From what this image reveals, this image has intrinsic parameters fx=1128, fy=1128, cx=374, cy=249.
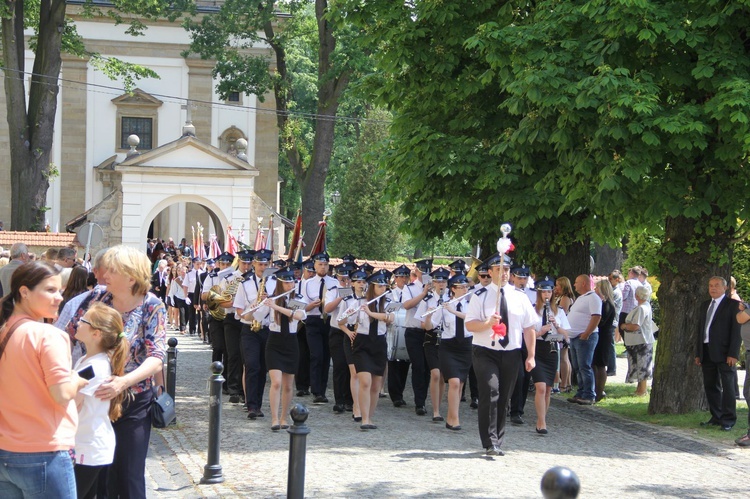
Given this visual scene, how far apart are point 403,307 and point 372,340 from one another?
1.52m

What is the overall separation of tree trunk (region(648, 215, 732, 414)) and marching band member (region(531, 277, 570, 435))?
1521mm

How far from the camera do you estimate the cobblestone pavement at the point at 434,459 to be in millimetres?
10117

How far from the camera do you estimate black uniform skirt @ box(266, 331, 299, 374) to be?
43.7 ft

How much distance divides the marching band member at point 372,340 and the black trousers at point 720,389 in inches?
163

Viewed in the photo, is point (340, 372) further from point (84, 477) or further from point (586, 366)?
point (84, 477)

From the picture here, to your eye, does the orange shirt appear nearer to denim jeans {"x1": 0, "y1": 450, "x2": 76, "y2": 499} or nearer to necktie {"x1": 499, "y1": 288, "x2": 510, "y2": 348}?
denim jeans {"x1": 0, "y1": 450, "x2": 76, "y2": 499}

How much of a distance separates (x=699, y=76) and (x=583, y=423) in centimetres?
479

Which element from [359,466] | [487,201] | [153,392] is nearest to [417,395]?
[487,201]

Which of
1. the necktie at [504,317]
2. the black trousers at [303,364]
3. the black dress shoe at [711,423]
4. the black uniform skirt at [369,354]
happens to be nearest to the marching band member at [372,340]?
the black uniform skirt at [369,354]

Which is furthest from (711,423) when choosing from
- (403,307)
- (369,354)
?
(369,354)

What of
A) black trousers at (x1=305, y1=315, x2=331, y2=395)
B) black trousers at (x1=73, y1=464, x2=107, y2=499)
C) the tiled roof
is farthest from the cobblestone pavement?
the tiled roof

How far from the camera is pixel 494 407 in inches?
462

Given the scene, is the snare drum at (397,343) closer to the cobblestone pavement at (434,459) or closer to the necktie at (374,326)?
the cobblestone pavement at (434,459)

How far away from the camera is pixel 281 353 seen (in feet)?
43.8
